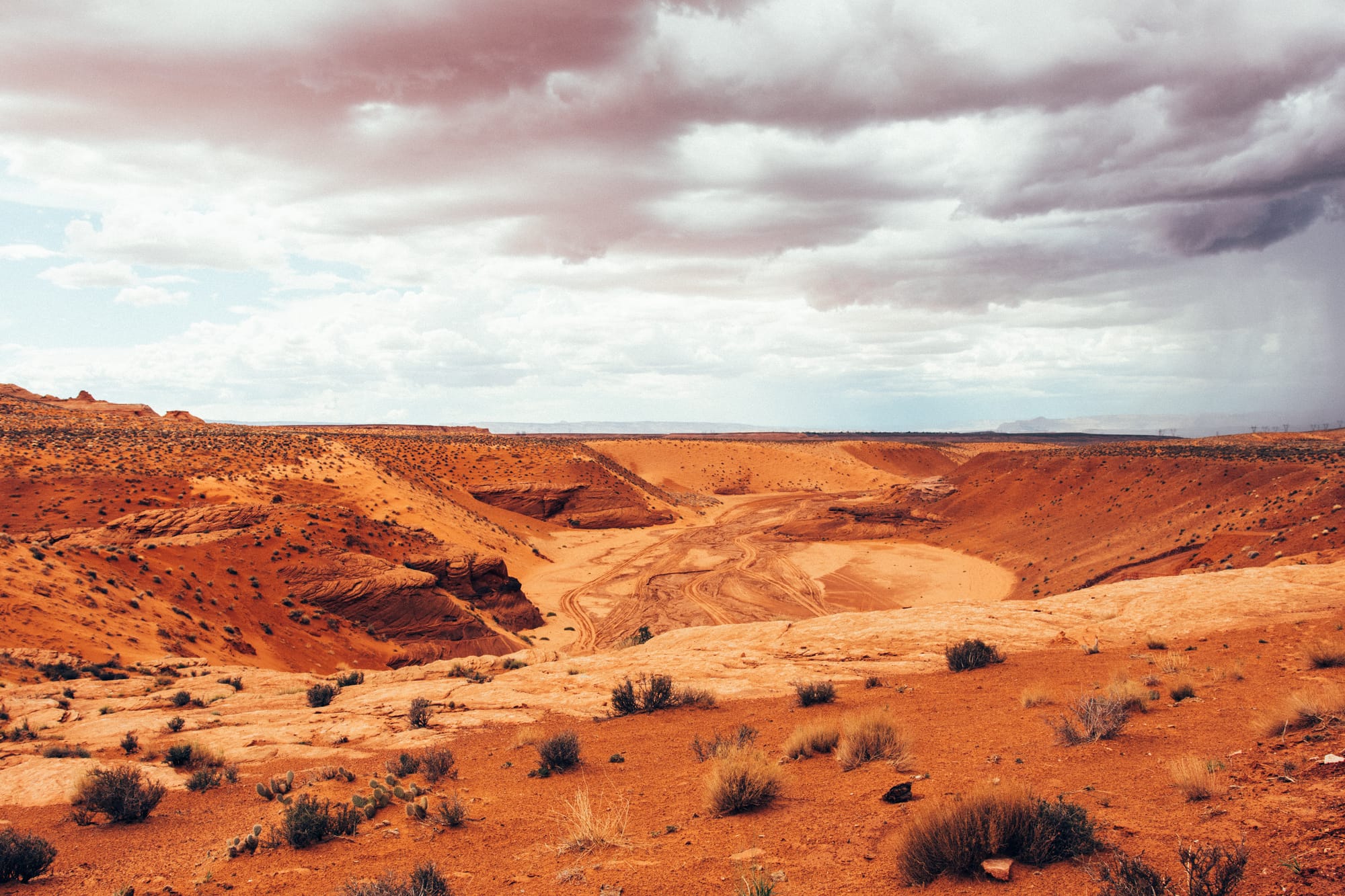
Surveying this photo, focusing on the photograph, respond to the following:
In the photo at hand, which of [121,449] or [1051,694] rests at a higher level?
[121,449]

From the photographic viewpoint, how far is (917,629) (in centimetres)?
1714

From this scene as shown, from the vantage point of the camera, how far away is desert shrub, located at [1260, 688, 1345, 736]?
7.41m

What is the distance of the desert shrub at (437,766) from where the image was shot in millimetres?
9555

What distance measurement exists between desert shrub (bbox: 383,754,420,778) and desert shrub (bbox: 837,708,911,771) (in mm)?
6146

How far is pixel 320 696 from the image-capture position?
14.1 metres

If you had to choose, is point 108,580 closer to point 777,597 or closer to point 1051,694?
point 1051,694

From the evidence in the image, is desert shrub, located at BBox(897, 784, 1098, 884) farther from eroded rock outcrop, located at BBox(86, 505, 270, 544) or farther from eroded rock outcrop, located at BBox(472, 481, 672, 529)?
eroded rock outcrop, located at BBox(472, 481, 672, 529)

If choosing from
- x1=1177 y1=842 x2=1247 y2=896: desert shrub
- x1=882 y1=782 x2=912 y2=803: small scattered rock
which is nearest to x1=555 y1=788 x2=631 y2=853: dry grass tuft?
x1=882 y1=782 x2=912 y2=803: small scattered rock

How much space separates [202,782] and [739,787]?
7.48m

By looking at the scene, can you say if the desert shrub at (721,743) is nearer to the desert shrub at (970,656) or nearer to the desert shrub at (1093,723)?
the desert shrub at (1093,723)

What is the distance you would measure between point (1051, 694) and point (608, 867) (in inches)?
333

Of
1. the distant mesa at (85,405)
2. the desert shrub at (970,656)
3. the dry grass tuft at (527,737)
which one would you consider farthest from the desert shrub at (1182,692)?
the distant mesa at (85,405)

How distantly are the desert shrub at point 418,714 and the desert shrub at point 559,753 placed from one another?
375cm

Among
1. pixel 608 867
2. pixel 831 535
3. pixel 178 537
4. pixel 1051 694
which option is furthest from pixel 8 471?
pixel 831 535
